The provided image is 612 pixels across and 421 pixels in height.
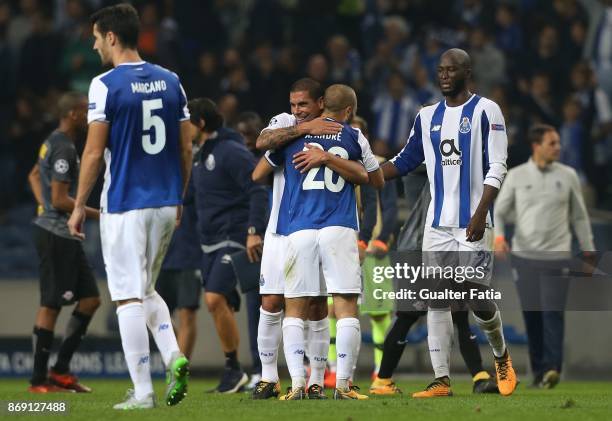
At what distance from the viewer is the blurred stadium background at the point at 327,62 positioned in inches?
701

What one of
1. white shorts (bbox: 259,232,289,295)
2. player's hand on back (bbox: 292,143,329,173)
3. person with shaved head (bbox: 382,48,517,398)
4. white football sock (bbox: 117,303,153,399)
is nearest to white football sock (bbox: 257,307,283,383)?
white shorts (bbox: 259,232,289,295)

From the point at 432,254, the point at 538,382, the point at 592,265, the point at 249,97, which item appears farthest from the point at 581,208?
the point at 249,97

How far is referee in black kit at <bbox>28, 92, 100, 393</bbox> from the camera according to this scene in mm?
11883

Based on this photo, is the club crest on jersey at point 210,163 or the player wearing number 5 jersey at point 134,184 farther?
the club crest on jersey at point 210,163

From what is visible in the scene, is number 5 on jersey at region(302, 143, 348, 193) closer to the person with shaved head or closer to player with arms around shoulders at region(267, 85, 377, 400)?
player with arms around shoulders at region(267, 85, 377, 400)

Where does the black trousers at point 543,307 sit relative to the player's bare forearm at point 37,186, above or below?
below

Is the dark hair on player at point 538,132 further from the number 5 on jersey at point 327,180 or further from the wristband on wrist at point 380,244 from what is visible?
the number 5 on jersey at point 327,180

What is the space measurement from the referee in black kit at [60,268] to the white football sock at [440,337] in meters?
3.39

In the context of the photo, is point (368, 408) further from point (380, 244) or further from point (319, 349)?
point (380, 244)

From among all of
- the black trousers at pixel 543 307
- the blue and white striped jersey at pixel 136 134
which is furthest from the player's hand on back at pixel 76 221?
the black trousers at pixel 543 307

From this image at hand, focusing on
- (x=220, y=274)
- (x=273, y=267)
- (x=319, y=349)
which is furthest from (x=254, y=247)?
(x=319, y=349)

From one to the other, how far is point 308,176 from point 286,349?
1.18 metres

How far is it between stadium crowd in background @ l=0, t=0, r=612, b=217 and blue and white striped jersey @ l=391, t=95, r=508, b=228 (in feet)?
23.8

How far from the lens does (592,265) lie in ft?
41.7
